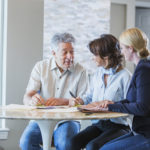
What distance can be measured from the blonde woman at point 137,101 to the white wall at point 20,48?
1285 mm

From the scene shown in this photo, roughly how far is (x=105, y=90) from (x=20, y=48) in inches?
44.5

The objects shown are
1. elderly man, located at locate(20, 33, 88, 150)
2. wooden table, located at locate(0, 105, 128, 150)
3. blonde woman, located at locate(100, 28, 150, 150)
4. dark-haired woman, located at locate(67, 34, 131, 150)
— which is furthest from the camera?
elderly man, located at locate(20, 33, 88, 150)

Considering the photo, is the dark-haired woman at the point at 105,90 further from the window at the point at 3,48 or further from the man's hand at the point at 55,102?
the window at the point at 3,48

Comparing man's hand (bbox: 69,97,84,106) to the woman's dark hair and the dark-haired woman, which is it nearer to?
the dark-haired woman

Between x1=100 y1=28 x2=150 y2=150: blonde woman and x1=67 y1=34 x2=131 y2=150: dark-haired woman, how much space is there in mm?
193

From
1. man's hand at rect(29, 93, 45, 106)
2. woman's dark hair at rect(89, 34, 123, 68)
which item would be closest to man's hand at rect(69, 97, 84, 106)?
man's hand at rect(29, 93, 45, 106)

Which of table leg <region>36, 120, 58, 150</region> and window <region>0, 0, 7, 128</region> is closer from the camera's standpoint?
table leg <region>36, 120, 58, 150</region>

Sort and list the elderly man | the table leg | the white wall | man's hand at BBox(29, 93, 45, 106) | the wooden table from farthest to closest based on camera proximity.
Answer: the white wall, the elderly man, man's hand at BBox(29, 93, 45, 106), the table leg, the wooden table

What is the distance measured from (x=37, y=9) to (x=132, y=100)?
62.8 inches

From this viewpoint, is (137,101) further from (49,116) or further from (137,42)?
(49,116)

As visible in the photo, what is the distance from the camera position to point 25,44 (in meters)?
3.00

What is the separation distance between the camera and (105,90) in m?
2.23

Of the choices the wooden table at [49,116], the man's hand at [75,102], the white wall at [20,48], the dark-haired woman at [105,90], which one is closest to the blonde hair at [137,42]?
the dark-haired woman at [105,90]

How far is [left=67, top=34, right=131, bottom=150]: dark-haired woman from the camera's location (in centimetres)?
210
